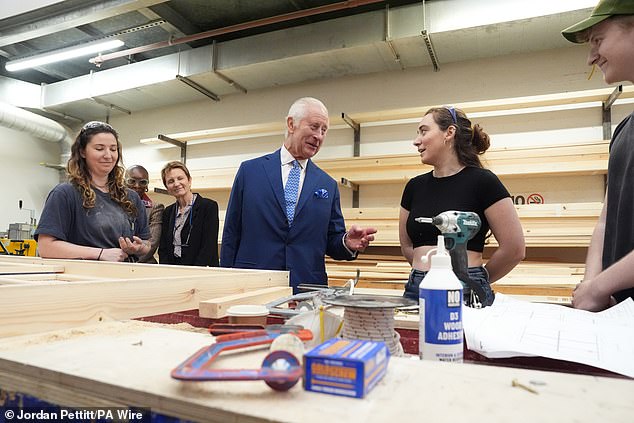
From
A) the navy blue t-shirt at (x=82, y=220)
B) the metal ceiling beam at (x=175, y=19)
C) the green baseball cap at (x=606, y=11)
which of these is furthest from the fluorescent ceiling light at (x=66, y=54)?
the green baseball cap at (x=606, y=11)

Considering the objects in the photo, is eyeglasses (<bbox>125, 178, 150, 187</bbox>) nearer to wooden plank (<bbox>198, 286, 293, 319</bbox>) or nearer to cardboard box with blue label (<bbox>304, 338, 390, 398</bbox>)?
wooden plank (<bbox>198, 286, 293, 319</bbox>)

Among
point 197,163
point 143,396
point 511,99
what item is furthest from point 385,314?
point 197,163

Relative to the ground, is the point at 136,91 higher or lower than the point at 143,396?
higher

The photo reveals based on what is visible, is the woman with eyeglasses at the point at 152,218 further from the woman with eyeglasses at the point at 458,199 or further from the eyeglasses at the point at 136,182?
the woman with eyeglasses at the point at 458,199

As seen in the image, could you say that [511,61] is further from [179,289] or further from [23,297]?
[23,297]

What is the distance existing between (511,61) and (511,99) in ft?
1.96

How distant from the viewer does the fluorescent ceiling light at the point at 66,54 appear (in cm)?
448

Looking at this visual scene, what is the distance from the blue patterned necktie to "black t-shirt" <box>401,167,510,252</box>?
62 cm

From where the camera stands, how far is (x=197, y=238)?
3.23m

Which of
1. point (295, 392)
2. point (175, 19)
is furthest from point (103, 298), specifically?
point (175, 19)

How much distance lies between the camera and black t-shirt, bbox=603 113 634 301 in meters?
1.33

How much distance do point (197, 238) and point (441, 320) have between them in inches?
111

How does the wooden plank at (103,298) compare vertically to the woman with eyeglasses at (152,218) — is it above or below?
below

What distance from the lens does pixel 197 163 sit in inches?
217
